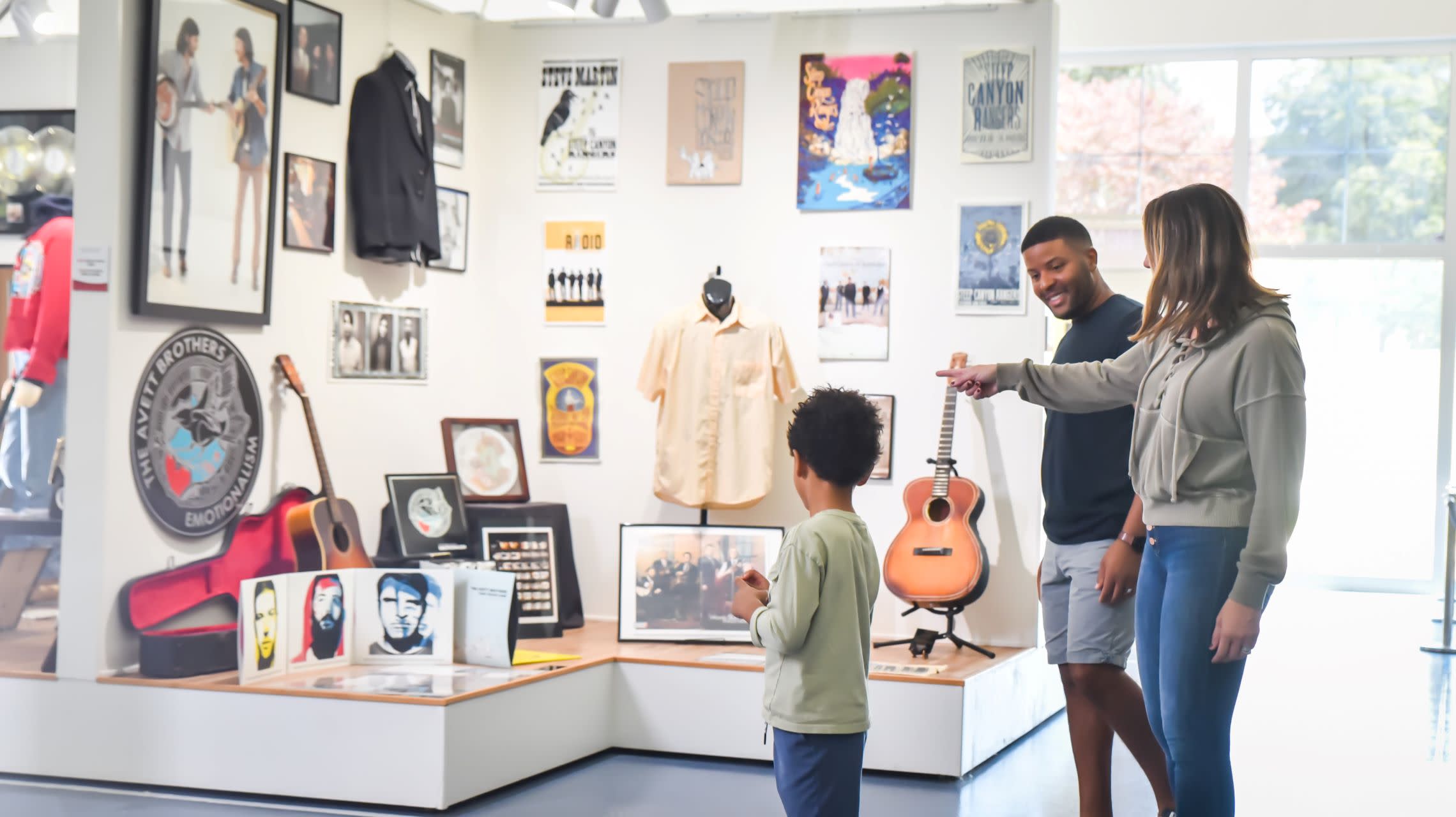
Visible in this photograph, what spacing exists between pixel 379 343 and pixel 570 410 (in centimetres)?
86

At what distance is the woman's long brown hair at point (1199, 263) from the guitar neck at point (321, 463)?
2.97 meters

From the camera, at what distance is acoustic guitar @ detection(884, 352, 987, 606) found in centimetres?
482

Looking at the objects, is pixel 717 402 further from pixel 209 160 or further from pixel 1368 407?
pixel 1368 407

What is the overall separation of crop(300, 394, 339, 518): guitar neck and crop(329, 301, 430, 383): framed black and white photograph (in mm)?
Answer: 337

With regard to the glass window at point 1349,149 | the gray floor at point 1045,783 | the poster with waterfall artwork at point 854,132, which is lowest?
A: the gray floor at point 1045,783

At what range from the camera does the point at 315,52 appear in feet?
15.4

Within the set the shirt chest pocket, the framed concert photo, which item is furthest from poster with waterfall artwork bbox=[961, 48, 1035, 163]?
the framed concert photo

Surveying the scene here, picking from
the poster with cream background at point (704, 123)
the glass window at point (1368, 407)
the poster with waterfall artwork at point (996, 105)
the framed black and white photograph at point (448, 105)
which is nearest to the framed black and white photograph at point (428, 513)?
the framed black and white photograph at point (448, 105)

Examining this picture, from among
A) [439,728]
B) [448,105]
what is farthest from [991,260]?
[439,728]

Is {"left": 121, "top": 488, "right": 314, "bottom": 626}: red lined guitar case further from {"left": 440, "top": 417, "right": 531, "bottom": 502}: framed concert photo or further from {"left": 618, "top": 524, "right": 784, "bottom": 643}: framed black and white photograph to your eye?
{"left": 618, "top": 524, "right": 784, "bottom": 643}: framed black and white photograph

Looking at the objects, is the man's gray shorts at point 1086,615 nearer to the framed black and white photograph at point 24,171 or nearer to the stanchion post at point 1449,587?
the framed black and white photograph at point 24,171

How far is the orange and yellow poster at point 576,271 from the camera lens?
5.54 metres

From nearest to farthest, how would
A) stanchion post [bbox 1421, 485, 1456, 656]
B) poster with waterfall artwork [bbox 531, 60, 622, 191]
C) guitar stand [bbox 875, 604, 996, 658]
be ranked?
guitar stand [bbox 875, 604, 996, 658] → poster with waterfall artwork [bbox 531, 60, 622, 191] → stanchion post [bbox 1421, 485, 1456, 656]

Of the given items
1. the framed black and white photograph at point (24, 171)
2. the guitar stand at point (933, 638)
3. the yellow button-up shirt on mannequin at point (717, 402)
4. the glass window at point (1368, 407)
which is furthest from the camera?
the glass window at point (1368, 407)
